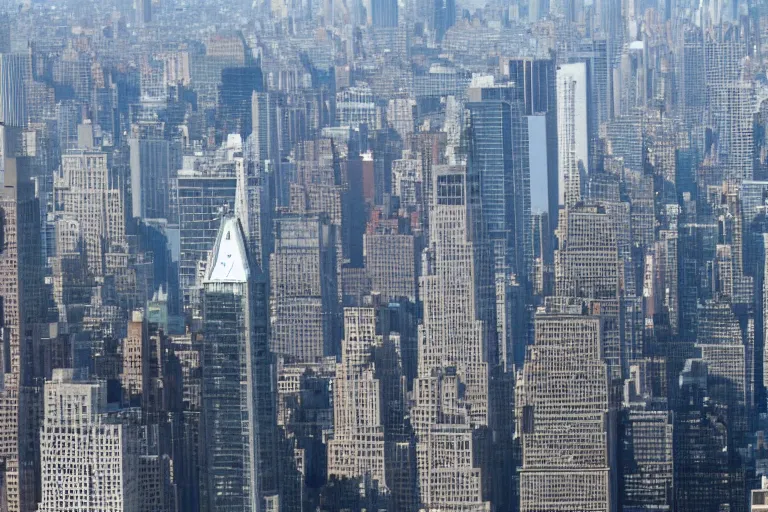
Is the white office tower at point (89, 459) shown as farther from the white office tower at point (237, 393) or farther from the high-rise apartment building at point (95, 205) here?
the high-rise apartment building at point (95, 205)

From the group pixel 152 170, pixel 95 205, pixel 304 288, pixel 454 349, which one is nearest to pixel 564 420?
pixel 454 349

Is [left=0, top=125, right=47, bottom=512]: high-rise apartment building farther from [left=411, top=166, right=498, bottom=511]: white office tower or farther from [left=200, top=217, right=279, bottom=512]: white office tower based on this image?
[left=411, top=166, right=498, bottom=511]: white office tower

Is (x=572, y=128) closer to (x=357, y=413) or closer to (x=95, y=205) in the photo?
(x=95, y=205)

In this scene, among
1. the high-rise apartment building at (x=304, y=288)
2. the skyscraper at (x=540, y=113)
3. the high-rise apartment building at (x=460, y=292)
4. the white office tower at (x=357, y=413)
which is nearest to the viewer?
the white office tower at (x=357, y=413)

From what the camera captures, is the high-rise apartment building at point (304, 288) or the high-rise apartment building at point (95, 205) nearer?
the high-rise apartment building at point (304, 288)

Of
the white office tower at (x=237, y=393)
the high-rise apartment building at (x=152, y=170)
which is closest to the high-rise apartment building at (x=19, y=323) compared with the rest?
the high-rise apartment building at (x=152, y=170)

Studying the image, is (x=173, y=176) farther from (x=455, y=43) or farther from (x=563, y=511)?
(x=563, y=511)
